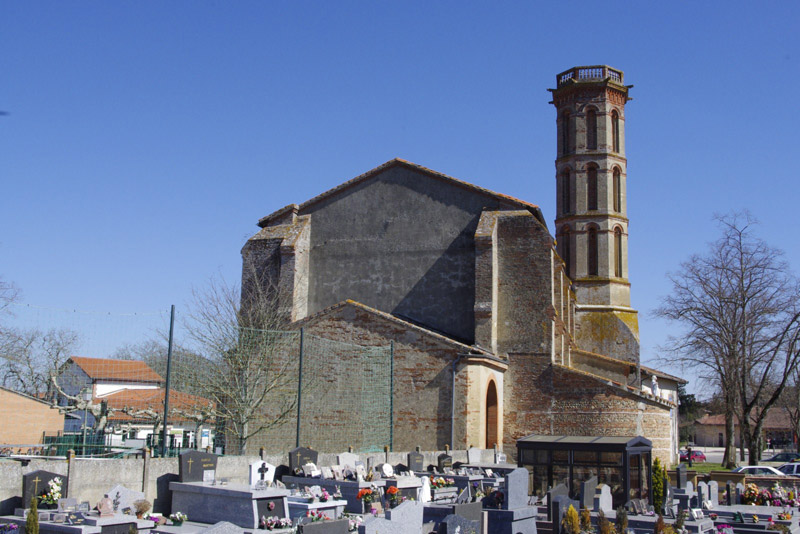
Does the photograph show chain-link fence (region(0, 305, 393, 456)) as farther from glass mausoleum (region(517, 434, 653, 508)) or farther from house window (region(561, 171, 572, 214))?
house window (region(561, 171, 572, 214))

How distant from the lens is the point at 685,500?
17828 mm


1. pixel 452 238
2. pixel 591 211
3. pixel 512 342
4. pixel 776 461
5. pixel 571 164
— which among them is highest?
pixel 571 164

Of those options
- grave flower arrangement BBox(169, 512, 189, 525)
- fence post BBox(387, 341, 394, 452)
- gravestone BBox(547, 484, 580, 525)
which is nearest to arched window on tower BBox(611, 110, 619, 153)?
fence post BBox(387, 341, 394, 452)

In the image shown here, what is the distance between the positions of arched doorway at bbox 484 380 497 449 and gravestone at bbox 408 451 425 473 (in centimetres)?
716

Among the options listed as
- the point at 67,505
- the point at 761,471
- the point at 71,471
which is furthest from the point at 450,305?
the point at 67,505

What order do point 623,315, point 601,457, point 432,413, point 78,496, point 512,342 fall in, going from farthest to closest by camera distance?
point 623,315 → point 512,342 → point 432,413 → point 601,457 → point 78,496

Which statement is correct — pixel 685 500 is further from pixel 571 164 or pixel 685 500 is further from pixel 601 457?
pixel 571 164

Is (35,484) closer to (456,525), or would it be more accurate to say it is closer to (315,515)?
(315,515)

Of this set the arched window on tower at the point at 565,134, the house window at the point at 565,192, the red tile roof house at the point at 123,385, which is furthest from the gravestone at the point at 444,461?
the arched window on tower at the point at 565,134

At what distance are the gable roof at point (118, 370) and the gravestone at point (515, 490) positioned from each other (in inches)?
416

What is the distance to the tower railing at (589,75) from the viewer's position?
45.5 m

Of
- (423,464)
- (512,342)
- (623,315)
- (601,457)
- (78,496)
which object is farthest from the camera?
(623,315)

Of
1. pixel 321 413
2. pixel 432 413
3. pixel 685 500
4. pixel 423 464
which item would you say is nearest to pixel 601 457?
pixel 685 500

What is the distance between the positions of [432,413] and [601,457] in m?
8.38
